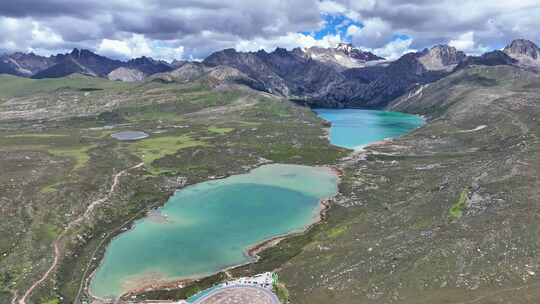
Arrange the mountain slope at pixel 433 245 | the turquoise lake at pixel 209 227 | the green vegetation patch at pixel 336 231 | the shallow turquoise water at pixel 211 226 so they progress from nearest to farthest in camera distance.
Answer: the mountain slope at pixel 433 245, the turquoise lake at pixel 209 227, the shallow turquoise water at pixel 211 226, the green vegetation patch at pixel 336 231

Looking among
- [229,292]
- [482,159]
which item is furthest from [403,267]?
[482,159]

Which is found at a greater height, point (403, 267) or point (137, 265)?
point (403, 267)

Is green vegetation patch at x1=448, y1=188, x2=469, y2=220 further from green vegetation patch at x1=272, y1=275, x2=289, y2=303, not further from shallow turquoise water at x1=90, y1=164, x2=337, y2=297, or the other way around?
green vegetation patch at x1=272, y1=275, x2=289, y2=303

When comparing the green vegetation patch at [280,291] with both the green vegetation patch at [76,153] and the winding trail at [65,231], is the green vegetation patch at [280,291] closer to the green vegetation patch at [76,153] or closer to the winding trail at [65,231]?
the winding trail at [65,231]

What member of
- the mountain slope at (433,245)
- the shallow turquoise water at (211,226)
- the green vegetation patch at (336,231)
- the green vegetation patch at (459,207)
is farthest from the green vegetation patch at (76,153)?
the green vegetation patch at (459,207)

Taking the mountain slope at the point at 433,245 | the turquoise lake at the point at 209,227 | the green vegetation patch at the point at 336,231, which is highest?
the mountain slope at the point at 433,245

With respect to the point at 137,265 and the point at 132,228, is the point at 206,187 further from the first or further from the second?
the point at 137,265

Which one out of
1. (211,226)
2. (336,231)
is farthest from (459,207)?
(211,226)
